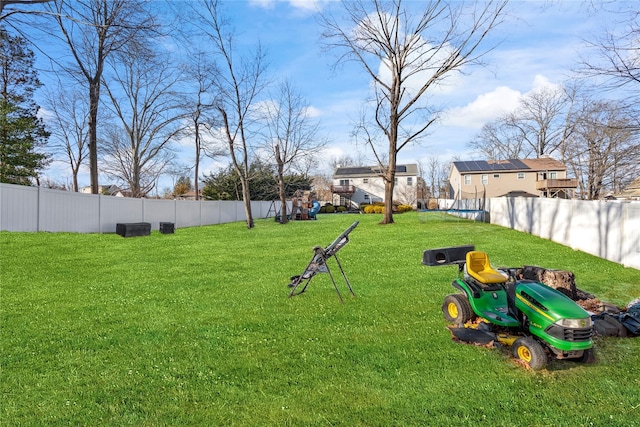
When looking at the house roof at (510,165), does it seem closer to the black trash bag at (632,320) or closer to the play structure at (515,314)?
the black trash bag at (632,320)

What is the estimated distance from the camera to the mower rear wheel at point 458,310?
4.71 meters

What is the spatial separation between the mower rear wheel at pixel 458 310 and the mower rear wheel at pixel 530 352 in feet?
3.05

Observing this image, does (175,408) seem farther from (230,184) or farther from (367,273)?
(230,184)

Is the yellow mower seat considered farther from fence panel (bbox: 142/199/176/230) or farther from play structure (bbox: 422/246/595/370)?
fence panel (bbox: 142/199/176/230)

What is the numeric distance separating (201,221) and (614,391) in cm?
2682

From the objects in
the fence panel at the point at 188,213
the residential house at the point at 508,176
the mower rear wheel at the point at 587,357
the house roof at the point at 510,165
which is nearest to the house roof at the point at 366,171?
the house roof at the point at 510,165

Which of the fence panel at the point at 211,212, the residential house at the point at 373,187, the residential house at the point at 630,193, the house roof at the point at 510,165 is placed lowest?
the fence panel at the point at 211,212

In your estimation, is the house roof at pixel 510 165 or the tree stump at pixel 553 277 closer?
the tree stump at pixel 553 277

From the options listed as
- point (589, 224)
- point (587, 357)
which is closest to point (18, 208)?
point (587, 357)

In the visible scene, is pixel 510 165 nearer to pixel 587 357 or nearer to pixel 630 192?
pixel 630 192

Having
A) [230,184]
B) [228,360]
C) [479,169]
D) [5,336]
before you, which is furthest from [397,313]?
[479,169]

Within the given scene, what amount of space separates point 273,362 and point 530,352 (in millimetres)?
2494

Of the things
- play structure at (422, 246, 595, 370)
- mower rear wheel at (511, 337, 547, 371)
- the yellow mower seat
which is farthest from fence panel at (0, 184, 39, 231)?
mower rear wheel at (511, 337, 547, 371)

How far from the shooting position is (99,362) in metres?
3.86
